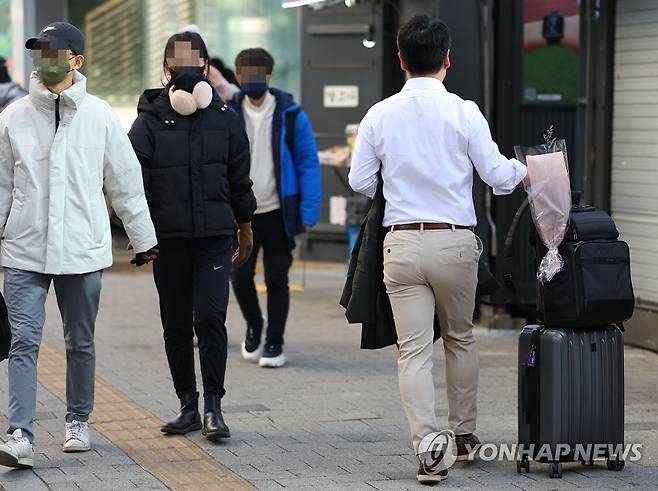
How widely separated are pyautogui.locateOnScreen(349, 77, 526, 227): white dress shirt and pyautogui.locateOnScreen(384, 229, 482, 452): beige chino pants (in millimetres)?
96

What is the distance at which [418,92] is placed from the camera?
18.4ft

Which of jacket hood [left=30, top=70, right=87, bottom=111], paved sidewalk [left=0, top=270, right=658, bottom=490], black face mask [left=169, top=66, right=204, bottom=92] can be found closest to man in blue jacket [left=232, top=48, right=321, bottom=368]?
paved sidewalk [left=0, top=270, right=658, bottom=490]

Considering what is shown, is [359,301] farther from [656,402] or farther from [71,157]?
[656,402]

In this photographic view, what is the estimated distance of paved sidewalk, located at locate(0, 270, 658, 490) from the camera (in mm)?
5680

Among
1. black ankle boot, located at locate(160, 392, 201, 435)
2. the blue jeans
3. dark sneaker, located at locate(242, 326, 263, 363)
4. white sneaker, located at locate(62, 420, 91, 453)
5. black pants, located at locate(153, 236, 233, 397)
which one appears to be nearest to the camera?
the blue jeans

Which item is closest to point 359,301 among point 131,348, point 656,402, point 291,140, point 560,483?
point 560,483

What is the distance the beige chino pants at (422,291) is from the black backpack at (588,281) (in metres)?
0.33

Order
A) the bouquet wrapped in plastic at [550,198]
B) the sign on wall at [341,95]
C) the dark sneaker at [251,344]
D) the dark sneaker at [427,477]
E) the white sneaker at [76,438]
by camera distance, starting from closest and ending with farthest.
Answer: the dark sneaker at [427,477] → the bouquet wrapped in plastic at [550,198] → the white sneaker at [76,438] → the dark sneaker at [251,344] → the sign on wall at [341,95]

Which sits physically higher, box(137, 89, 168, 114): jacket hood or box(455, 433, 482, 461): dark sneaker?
box(137, 89, 168, 114): jacket hood

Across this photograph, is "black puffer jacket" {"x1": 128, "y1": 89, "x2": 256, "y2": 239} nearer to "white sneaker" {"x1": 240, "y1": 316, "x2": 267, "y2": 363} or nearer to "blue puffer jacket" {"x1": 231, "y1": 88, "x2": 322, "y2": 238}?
"blue puffer jacket" {"x1": 231, "y1": 88, "x2": 322, "y2": 238}

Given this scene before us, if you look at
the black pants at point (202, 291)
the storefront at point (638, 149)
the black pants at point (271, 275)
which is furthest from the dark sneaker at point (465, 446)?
the storefront at point (638, 149)

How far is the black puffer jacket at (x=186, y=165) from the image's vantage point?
636cm

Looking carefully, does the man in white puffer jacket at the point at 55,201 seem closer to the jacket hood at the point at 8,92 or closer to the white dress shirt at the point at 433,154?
the white dress shirt at the point at 433,154

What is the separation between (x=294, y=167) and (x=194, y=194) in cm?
217
